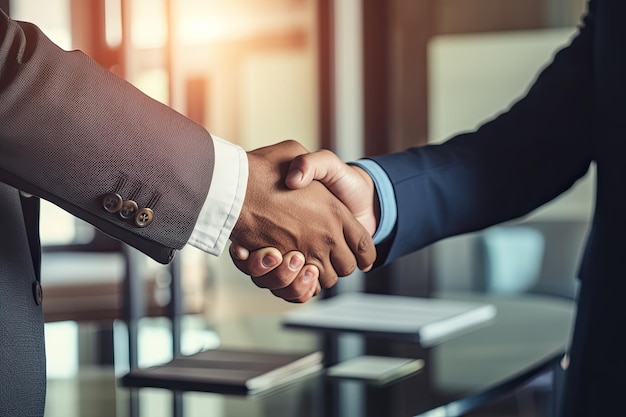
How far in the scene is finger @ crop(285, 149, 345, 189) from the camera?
1.18 metres

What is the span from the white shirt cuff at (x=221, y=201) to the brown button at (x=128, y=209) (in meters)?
0.09

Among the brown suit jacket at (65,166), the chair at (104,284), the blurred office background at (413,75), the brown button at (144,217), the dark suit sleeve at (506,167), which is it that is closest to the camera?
the brown suit jacket at (65,166)

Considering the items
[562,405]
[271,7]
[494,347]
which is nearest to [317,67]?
[271,7]

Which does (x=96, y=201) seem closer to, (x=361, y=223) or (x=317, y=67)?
(x=361, y=223)

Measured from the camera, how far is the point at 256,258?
118 cm

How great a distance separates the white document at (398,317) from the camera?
1509 millimetres

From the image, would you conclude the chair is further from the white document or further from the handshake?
the handshake

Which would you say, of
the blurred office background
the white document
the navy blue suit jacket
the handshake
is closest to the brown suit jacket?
the handshake

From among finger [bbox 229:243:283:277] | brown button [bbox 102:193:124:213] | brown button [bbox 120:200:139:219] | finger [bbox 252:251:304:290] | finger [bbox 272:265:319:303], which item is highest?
brown button [bbox 102:193:124:213]

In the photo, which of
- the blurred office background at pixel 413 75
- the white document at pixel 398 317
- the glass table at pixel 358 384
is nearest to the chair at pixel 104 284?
the blurred office background at pixel 413 75

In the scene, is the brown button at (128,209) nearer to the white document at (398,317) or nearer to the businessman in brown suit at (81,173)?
the businessman in brown suit at (81,173)

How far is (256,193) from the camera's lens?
1.14 m

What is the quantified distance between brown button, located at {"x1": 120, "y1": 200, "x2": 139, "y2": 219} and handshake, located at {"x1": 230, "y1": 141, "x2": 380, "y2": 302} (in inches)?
8.6

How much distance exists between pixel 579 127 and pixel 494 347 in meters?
0.41
